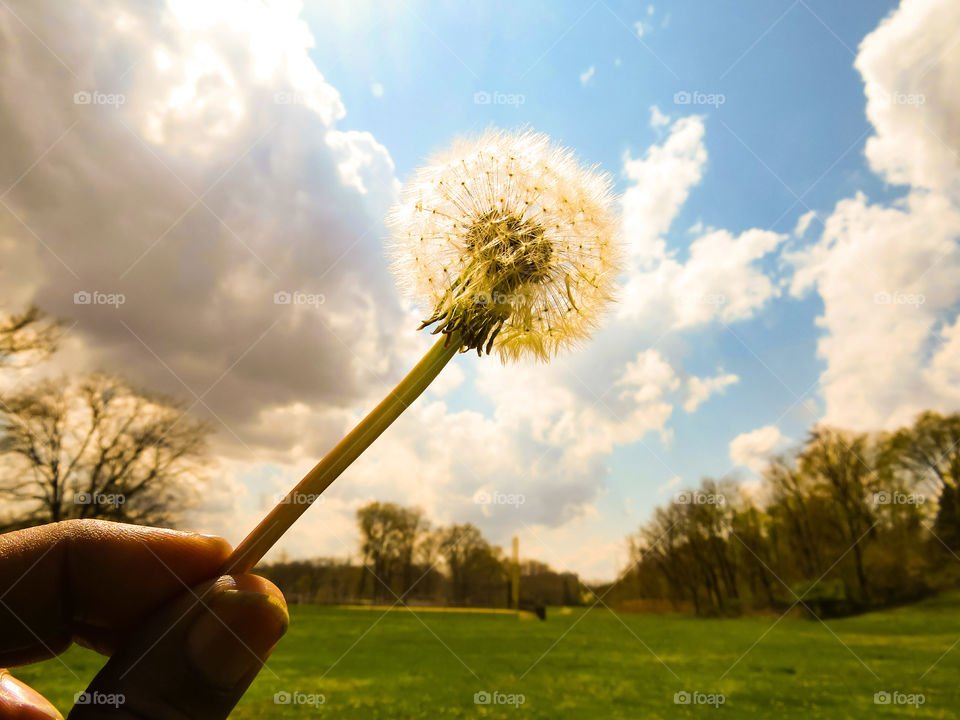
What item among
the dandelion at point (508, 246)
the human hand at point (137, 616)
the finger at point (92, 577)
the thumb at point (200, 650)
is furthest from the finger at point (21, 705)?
the dandelion at point (508, 246)

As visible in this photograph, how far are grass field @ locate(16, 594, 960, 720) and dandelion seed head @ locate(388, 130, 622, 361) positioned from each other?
29.4ft

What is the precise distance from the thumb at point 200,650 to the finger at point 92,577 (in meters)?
0.25

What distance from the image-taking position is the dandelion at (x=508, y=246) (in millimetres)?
2301

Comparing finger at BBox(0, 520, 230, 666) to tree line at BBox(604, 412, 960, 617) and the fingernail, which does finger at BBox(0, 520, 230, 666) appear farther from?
tree line at BBox(604, 412, 960, 617)

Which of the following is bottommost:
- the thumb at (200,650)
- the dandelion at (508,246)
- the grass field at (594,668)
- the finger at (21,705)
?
the grass field at (594,668)

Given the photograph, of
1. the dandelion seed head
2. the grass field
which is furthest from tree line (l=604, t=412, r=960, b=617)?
the dandelion seed head

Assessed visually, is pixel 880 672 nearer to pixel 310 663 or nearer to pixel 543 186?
pixel 310 663

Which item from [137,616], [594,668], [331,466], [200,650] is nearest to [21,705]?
[137,616]

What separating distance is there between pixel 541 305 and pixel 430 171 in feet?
3.62

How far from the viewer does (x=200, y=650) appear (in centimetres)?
185

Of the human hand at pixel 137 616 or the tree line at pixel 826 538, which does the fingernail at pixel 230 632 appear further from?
the tree line at pixel 826 538

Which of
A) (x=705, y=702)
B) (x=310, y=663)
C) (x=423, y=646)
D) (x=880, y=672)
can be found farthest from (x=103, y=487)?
(x=880, y=672)

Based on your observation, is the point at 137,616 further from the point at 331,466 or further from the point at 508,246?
the point at 508,246

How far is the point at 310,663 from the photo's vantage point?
601 inches
